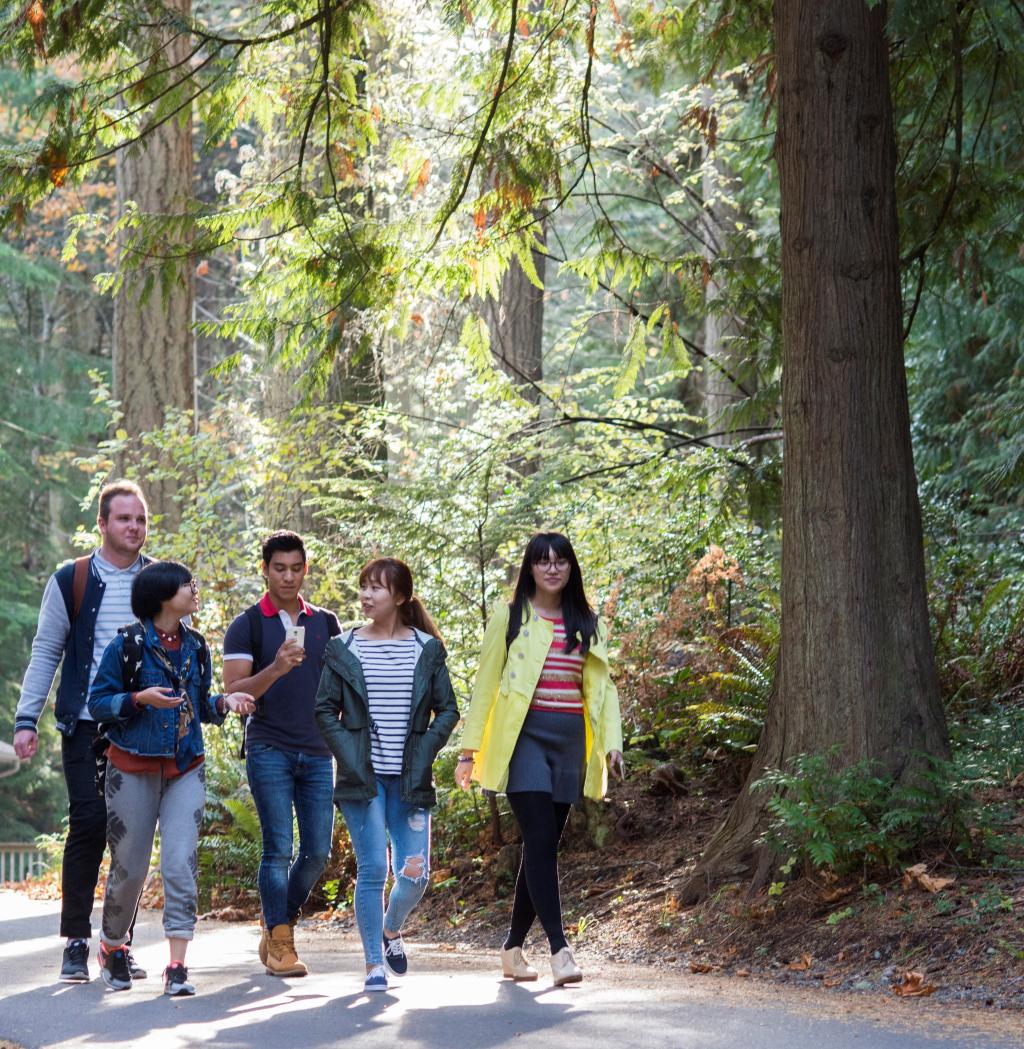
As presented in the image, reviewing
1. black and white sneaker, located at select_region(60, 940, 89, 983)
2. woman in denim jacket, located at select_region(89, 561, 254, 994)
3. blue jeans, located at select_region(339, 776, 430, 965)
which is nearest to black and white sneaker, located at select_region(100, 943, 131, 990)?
woman in denim jacket, located at select_region(89, 561, 254, 994)

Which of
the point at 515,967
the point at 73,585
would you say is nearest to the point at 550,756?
the point at 515,967

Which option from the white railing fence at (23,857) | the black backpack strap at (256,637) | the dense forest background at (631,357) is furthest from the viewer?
the white railing fence at (23,857)

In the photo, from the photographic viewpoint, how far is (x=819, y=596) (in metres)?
7.95

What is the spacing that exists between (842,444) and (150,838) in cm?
409

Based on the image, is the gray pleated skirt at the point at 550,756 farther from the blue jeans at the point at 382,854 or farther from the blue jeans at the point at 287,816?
the blue jeans at the point at 287,816

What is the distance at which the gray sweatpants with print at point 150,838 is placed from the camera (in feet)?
21.4

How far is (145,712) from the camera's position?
6.54 metres

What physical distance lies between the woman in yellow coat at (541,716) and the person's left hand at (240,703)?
996 millimetres

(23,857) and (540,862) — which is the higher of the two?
(540,862)

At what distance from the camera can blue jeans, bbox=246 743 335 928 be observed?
277 inches

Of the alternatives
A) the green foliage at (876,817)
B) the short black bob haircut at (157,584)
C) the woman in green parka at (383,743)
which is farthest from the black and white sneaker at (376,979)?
the green foliage at (876,817)

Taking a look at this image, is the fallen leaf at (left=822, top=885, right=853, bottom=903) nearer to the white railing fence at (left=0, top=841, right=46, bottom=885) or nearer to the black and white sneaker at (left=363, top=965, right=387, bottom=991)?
the black and white sneaker at (left=363, top=965, right=387, bottom=991)

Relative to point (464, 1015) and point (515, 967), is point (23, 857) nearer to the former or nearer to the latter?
point (515, 967)

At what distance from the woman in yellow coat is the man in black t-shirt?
0.77 meters
